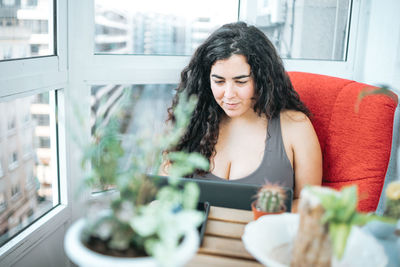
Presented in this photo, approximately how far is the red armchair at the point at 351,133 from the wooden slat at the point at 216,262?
2.03ft

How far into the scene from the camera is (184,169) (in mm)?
647

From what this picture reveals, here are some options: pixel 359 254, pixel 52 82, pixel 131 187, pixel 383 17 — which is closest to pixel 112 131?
pixel 131 187

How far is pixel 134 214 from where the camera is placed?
633 millimetres

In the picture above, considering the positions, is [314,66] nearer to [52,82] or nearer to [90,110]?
[90,110]

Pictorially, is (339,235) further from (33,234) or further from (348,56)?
(348,56)

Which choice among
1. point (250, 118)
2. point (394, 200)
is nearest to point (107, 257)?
point (394, 200)

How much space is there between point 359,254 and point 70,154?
1.26 meters

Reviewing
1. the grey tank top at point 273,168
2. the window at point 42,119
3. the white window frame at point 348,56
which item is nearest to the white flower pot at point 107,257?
the grey tank top at point 273,168

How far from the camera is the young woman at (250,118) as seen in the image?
1443 mm

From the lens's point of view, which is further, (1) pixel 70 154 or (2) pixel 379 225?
(1) pixel 70 154

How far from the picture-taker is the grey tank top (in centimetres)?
143

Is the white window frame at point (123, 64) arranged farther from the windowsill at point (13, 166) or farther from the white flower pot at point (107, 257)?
the white flower pot at point (107, 257)

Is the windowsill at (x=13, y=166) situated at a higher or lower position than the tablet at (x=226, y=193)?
Answer: lower

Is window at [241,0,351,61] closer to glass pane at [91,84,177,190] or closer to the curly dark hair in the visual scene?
the curly dark hair
